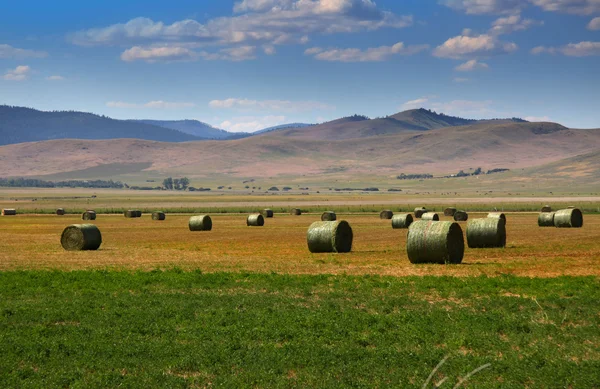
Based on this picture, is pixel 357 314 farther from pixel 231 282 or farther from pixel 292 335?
pixel 231 282

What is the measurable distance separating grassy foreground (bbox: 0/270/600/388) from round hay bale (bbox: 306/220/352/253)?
13048 millimetres

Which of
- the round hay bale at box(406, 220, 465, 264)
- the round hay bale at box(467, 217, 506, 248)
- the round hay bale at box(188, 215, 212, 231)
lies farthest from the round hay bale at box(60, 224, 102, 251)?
the round hay bale at box(188, 215, 212, 231)

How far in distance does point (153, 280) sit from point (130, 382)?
43.4 ft

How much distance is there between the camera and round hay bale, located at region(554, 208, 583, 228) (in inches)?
2522

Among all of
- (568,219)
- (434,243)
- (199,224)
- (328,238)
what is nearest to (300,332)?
(434,243)

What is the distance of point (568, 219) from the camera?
6412cm

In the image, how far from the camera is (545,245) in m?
44.6

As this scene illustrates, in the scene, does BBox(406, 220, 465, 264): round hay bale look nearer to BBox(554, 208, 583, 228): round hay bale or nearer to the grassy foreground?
the grassy foreground

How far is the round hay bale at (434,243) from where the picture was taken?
1298 inches

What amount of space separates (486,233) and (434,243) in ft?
34.6

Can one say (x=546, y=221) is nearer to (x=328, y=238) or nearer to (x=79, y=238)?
(x=328, y=238)

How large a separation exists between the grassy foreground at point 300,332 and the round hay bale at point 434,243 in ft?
17.4

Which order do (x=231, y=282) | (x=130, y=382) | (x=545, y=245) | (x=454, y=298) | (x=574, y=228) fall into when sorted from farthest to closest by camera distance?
(x=574, y=228)
(x=545, y=245)
(x=231, y=282)
(x=454, y=298)
(x=130, y=382)

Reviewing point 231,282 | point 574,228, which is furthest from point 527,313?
point 574,228
